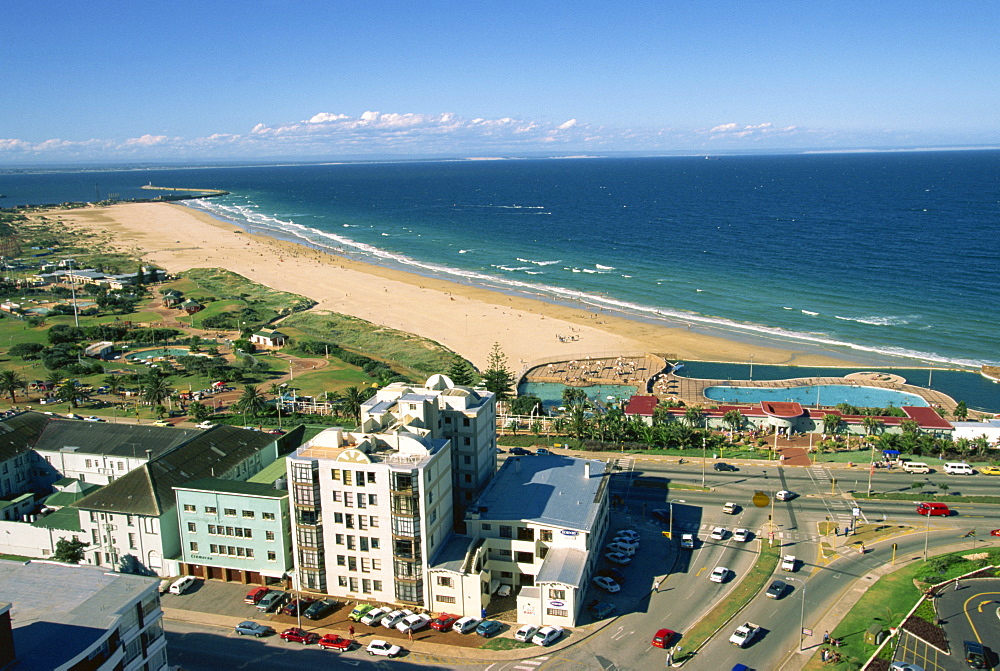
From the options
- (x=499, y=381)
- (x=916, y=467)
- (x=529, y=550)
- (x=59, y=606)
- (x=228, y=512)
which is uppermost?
(x=59, y=606)

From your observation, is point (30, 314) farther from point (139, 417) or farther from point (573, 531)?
point (573, 531)

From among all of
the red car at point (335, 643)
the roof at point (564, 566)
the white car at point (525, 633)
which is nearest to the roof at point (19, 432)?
the red car at point (335, 643)

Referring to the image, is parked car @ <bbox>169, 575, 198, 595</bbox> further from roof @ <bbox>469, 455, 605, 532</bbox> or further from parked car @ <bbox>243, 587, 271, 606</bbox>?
roof @ <bbox>469, 455, 605, 532</bbox>

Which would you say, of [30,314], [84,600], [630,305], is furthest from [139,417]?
[630,305]

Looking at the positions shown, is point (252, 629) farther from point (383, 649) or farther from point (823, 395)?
point (823, 395)

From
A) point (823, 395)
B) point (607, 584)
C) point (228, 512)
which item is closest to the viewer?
point (607, 584)

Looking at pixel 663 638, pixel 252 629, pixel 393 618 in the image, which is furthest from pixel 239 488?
pixel 663 638

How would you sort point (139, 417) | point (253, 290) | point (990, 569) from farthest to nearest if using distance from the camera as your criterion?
point (253, 290) → point (139, 417) → point (990, 569)
